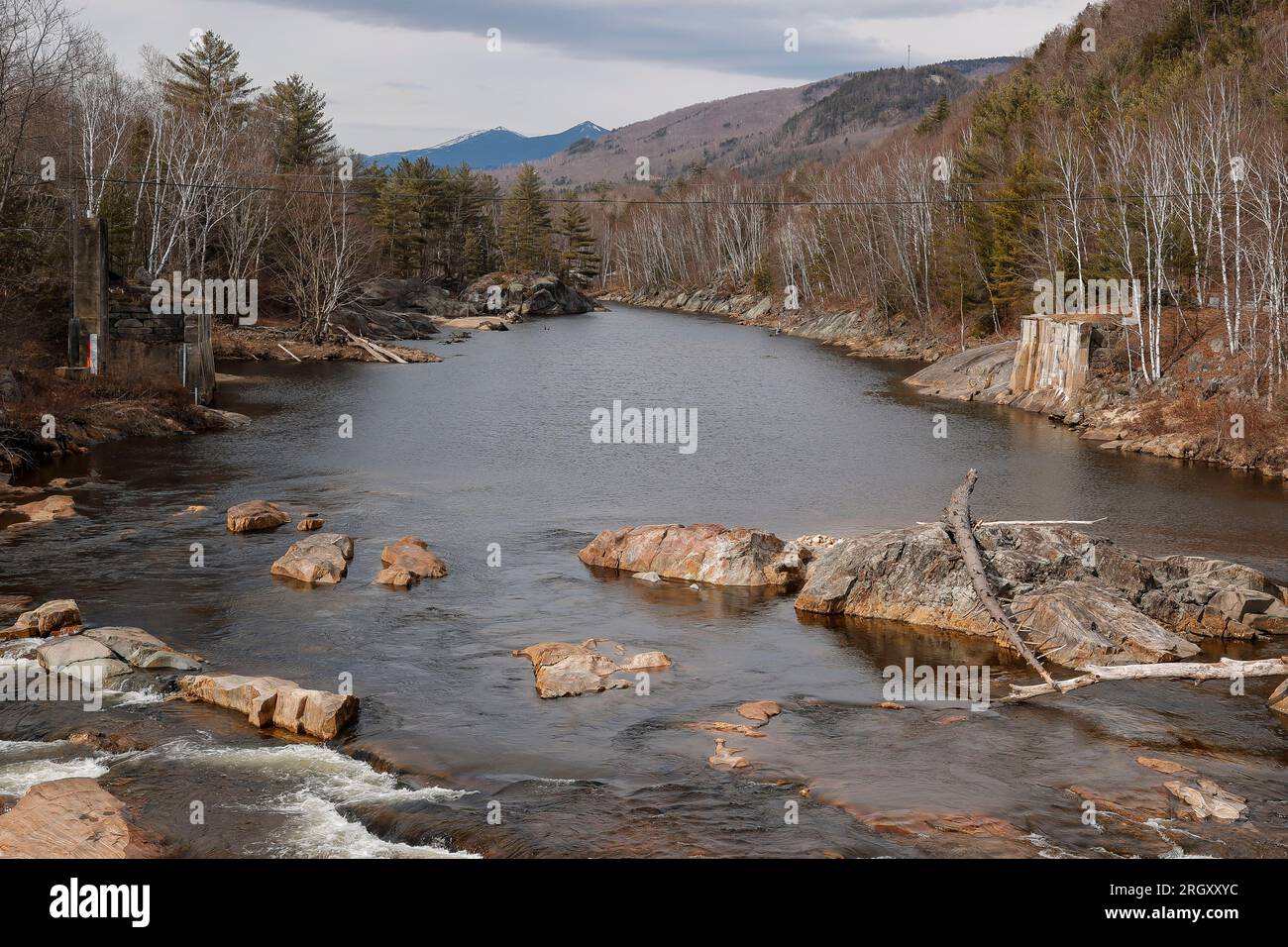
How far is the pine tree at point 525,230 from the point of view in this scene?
4941 inches

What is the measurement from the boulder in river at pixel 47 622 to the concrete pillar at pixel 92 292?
23142 millimetres

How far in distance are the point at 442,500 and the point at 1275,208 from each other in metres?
32.8

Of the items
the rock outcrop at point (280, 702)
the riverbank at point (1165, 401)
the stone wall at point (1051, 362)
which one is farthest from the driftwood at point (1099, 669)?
the stone wall at point (1051, 362)

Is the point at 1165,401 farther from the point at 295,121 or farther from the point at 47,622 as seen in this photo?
the point at 295,121

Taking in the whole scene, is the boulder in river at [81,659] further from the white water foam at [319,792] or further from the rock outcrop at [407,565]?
the rock outcrop at [407,565]

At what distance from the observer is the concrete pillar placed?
3944cm

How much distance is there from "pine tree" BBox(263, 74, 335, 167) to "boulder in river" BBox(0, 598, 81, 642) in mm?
80395

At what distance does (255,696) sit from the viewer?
15555mm

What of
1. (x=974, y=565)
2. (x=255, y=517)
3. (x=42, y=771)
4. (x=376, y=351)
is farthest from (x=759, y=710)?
(x=376, y=351)

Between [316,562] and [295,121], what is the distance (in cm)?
8084

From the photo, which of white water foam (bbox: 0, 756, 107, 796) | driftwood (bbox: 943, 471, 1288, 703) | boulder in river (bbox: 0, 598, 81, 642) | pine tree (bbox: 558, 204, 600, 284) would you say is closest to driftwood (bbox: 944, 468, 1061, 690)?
driftwood (bbox: 943, 471, 1288, 703)

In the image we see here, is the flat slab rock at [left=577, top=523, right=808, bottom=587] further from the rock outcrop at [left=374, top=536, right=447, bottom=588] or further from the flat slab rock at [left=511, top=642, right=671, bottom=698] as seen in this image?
the flat slab rock at [left=511, top=642, right=671, bottom=698]
